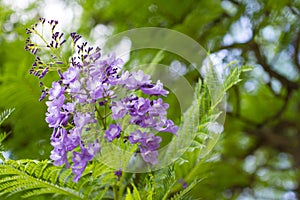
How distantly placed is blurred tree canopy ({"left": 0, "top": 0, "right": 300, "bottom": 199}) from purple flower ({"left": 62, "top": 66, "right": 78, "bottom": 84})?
1.41 ft

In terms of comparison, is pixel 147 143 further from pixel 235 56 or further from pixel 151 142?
pixel 235 56

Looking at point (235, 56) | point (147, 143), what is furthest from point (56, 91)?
point (235, 56)

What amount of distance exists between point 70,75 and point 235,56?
0.76 metres

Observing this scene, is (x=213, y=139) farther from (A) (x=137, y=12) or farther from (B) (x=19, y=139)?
(A) (x=137, y=12)

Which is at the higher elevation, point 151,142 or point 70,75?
point 70,75

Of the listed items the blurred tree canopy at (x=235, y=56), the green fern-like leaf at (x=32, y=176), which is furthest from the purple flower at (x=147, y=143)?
the blurred tree canopy at (x=235, y=56)

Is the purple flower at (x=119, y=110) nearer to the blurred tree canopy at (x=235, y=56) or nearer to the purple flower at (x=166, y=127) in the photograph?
the purple flower at (x=166, y=127)

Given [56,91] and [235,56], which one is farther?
[235,56]

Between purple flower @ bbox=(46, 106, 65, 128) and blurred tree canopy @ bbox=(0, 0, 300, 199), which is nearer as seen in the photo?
purple flower @ bbox=(46, 106, 65, 128)

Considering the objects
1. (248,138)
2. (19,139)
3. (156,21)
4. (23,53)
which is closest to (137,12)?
(156,21)

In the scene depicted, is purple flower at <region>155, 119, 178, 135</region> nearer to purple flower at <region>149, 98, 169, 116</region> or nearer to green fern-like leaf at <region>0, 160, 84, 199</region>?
purple flower at <region>149, 98, 169, 116</region>

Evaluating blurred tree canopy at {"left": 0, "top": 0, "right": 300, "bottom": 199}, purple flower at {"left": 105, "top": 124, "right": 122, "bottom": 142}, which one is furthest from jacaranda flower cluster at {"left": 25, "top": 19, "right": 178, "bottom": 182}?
blurred tree canopy at {"left": 0, "top": 0, "right": 300, "bottom": 199}

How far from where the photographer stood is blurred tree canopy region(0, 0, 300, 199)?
121 cm

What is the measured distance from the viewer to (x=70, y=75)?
601mm
